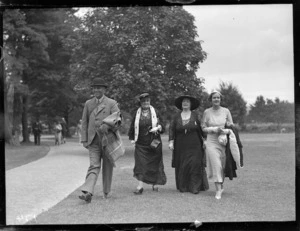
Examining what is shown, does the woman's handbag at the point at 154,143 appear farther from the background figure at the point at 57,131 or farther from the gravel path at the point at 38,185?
the background figure at the point at 57,131

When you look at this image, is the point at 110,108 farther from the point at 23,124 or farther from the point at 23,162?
the point at 23,124

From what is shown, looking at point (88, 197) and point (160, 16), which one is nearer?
point (88, 197)

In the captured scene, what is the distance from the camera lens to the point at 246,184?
9.43m

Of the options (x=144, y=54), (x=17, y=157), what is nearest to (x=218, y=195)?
(x=144, y=54)

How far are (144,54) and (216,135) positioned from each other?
3775 mm

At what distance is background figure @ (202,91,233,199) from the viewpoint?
7.76m

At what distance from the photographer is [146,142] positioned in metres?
8.43

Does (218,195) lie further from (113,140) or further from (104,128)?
(104,128)

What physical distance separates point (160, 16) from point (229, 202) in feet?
19.9

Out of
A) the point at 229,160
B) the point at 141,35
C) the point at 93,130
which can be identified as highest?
the point at 141,35

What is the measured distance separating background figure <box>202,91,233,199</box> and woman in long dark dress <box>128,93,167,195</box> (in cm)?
100

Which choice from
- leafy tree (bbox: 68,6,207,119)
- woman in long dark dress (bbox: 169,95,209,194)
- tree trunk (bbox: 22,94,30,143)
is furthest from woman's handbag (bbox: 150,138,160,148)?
tree trunk (bbox: 22,94,30,143)

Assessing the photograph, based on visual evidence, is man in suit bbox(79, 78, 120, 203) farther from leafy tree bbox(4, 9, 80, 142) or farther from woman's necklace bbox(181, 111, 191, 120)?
leafy tree bbox(4, 9, 80, 142)

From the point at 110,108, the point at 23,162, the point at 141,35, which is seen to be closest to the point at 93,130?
the point at 110,108
